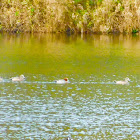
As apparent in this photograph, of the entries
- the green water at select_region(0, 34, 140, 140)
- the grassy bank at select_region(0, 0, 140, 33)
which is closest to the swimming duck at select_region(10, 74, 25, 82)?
the green water at select_region(0, 34, 140, 140)

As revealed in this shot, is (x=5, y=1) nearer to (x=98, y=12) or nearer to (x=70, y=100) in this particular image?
(x=98, y=12)

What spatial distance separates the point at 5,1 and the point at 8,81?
3280cm

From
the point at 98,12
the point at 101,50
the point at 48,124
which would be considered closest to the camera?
the point at 48,124

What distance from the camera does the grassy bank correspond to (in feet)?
198

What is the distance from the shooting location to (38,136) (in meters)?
20.3

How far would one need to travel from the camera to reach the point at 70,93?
27484 mm

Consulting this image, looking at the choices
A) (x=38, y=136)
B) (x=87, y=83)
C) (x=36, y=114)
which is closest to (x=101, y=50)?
(x=87, y=83)

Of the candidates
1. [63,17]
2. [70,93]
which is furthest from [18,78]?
[63,17]

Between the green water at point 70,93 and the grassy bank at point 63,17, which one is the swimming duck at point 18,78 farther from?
the grassy bank at point 63,17

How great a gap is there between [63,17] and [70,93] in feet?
112

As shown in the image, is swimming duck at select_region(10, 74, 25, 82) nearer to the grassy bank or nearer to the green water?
the green water

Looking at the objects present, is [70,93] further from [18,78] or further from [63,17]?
[63,17]

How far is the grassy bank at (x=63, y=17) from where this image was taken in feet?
198

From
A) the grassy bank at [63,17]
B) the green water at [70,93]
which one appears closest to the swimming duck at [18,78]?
the green water at [70,93]
